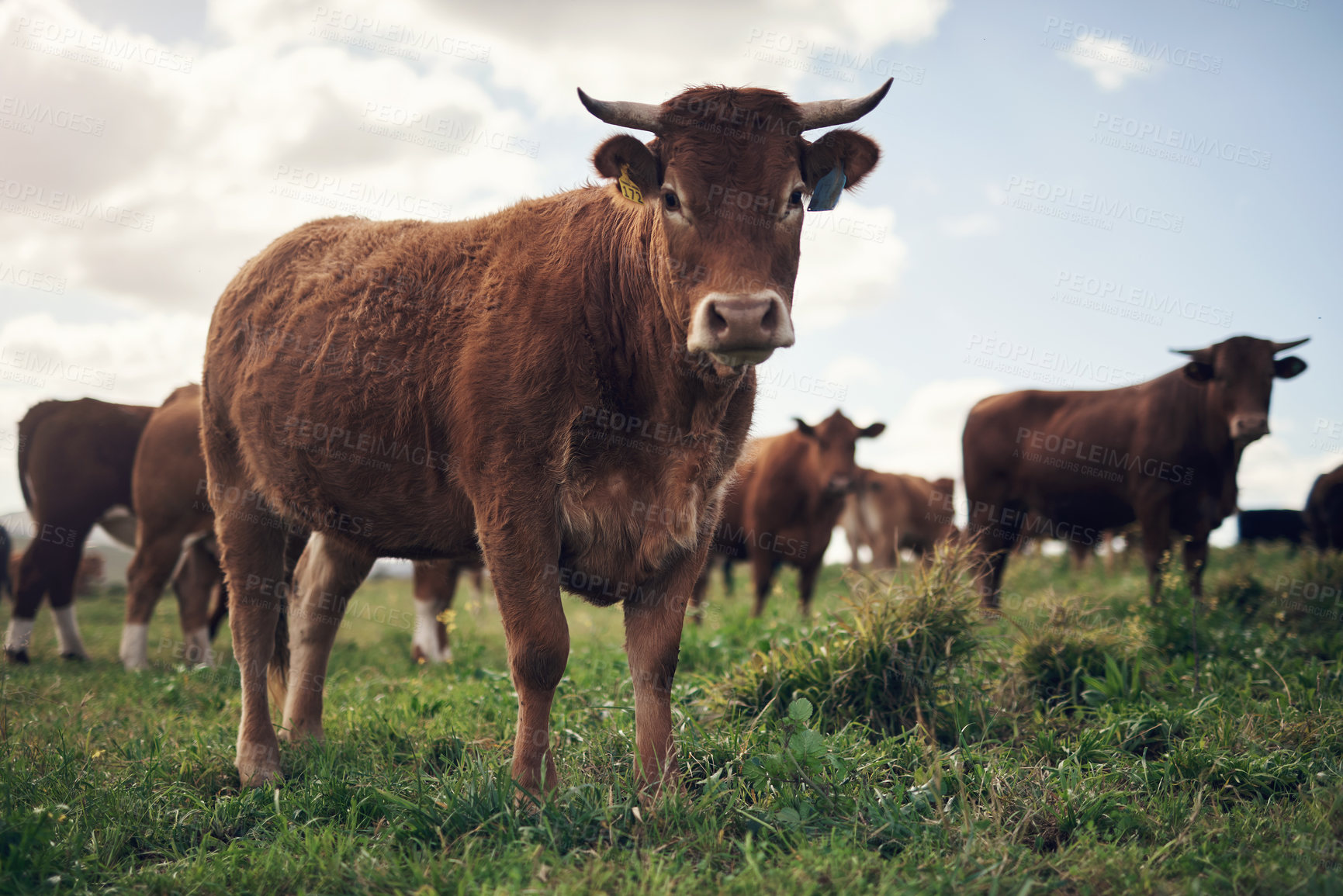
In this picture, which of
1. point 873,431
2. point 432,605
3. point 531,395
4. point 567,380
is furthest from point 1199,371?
point 432,605

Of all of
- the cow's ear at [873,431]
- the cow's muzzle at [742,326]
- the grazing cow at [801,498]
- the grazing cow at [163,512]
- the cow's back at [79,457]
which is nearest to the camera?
the cow's muzzle at [742,326]

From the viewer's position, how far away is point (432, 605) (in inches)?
320

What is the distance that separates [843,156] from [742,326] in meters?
1.23

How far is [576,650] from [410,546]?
309 centimetres

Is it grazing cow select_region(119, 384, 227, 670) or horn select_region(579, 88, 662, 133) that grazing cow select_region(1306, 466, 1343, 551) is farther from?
grazing cow select_region(119, 384, 227, 670)

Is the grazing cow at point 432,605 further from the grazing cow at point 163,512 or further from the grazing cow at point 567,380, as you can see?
the grazing cow at point 567,380

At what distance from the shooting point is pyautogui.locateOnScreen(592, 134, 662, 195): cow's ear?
10.7ft

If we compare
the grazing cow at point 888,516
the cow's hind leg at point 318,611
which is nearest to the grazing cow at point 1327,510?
the grazing cow at point 888,516

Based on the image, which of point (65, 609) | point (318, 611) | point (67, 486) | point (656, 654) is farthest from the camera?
point (67, 486)

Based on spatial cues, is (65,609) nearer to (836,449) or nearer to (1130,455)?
(836,449)

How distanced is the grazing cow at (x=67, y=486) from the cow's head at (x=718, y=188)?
777 cm

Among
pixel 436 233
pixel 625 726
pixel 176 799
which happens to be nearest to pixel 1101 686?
pixel 625 726

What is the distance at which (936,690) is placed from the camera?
4211mm

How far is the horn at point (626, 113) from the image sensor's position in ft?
10.4
